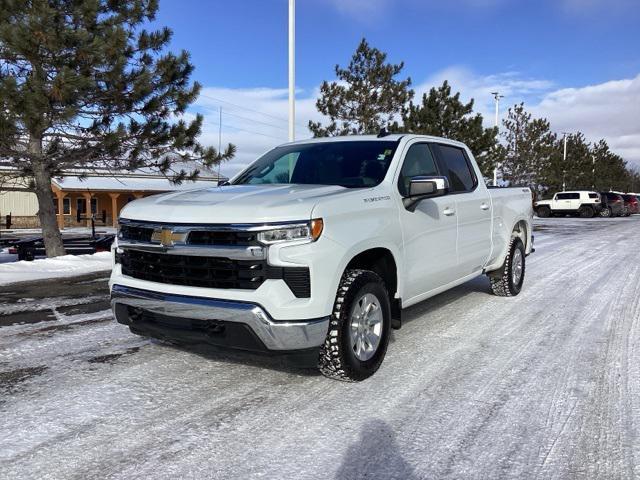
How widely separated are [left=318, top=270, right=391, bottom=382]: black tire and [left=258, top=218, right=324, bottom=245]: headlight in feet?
1.56

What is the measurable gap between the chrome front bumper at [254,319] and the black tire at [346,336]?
15 cm

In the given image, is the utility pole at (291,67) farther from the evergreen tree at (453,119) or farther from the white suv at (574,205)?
the white suv at (574,205)

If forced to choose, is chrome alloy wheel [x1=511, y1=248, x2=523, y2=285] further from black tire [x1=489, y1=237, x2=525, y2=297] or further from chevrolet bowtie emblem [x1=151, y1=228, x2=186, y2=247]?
chevrolet bowtie emblem [x1=151, y1=228, x2=186, y2=247]

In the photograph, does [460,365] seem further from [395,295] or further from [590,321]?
[590,321]

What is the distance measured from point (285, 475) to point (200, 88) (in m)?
10.9

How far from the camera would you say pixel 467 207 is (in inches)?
224

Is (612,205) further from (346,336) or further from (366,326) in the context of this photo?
(346,336)

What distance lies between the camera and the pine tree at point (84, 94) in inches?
378

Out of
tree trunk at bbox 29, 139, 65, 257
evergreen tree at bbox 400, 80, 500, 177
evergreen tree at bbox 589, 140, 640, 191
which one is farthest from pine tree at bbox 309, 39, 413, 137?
evergreen tree at bbox 589, 140, 640, 191

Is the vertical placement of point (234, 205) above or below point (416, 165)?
below

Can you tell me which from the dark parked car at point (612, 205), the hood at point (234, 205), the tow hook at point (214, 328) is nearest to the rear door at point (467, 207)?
the hood at point (234, 205)

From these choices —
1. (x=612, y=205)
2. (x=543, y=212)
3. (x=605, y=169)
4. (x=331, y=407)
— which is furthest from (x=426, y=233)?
(x=605, y=169)

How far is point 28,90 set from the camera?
9516 mm

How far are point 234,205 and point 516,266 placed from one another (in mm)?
4914
